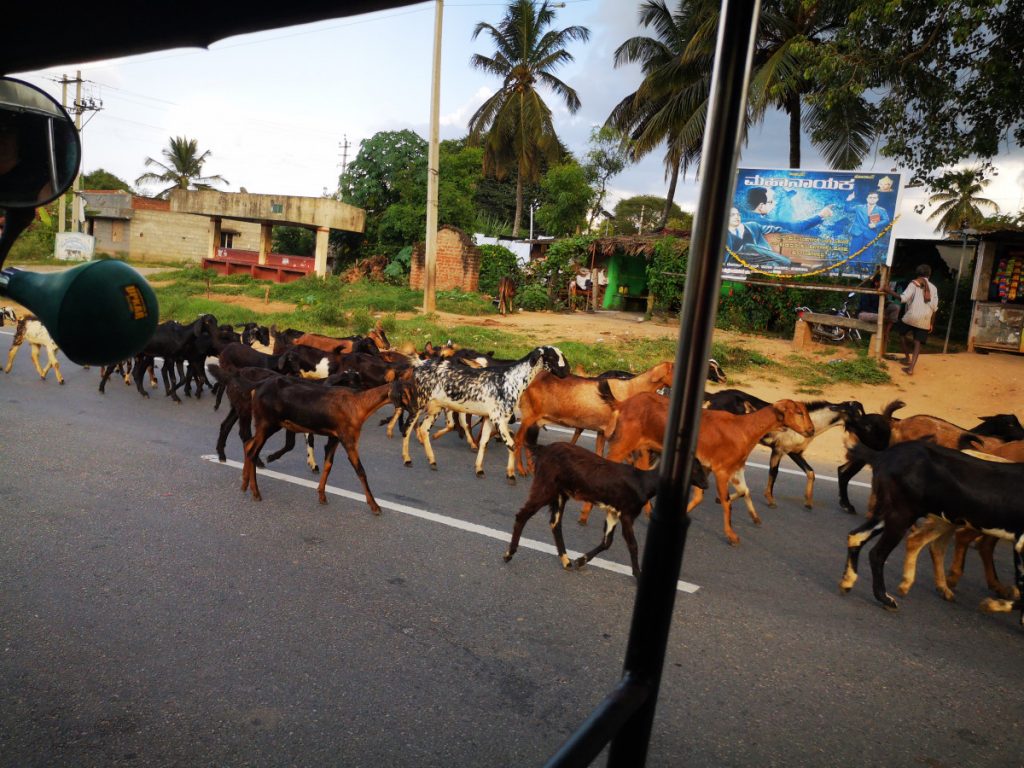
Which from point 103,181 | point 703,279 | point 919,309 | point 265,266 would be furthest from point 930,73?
point 103,181

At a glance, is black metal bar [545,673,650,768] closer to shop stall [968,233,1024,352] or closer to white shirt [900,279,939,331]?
white shirt [900,279,939,331]

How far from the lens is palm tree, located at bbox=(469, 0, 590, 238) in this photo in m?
36.4

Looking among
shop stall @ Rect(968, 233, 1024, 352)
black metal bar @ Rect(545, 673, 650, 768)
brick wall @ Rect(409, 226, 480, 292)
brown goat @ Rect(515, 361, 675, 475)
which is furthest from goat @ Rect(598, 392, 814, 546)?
brick wall @ Rect(409, 226, 480, 292)

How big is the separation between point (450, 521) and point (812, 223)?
13.7m

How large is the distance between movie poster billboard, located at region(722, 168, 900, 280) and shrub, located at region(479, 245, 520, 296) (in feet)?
48.5

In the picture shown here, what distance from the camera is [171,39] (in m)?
1.43

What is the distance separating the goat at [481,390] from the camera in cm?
851

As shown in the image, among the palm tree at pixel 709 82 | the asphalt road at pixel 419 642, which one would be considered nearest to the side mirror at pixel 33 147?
the asphalt road at pixel 419 642

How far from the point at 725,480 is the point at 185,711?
4688 millimetres

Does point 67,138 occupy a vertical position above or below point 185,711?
above

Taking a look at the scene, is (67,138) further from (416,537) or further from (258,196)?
(258,196)

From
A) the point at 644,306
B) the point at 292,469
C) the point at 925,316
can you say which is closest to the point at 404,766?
the point at 292,469

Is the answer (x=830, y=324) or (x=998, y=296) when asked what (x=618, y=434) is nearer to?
Result: (x=830, y=324)

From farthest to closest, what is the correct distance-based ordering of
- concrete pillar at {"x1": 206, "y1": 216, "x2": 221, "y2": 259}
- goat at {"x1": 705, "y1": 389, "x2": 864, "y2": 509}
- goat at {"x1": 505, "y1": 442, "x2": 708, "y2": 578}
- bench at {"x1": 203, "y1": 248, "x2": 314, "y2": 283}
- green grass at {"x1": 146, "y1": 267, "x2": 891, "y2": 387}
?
1. concrete pillar at {"x1": 206, "y1": 216, "x2": 221, "y2": 259}
2. bench at {"x1": 203, "y1": 248, "x2": 314, "y2": 283}
3. green grass at {"x1": 146, "y1": 267, "x2": 891, "y2": 387}
4. goat at {"x1": 705, "y1": 389, "x2": 864, "y2": 509}
5. goat at {"x1": 505, "y1": 442, "x2": 708, "y2": 578}
